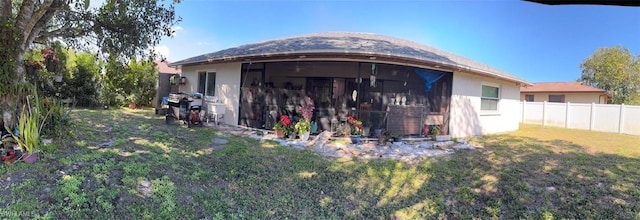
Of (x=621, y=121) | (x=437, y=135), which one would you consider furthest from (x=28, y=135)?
(x=621, y=121)

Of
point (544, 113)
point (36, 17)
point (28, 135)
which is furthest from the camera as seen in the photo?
point (544, 113)

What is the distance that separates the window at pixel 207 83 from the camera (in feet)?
35.4

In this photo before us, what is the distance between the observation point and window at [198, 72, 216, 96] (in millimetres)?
10781

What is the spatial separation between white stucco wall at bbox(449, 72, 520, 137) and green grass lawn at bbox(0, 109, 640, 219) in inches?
137

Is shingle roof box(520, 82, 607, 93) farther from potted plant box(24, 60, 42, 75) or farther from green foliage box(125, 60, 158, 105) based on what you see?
potted plant box(24, 60, 42, 75)

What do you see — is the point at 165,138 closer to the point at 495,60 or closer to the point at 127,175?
the point at 127,175

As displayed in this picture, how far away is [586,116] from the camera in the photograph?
45.0 feet

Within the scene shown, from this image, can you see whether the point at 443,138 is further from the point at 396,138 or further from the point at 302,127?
the point at 302,127

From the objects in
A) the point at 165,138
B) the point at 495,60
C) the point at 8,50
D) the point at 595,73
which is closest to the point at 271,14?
the point at 165,138

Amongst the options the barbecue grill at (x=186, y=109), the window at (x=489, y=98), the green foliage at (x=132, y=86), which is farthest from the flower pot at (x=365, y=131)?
the green foliage at (x=132, y=86)

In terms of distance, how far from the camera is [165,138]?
6.26m

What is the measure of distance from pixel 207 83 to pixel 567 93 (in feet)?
83.7

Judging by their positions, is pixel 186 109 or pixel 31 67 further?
pixel 186 109

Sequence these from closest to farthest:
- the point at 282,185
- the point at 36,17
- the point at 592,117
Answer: the point at 282,185 → the point at 36,17 → the point at 592,117
